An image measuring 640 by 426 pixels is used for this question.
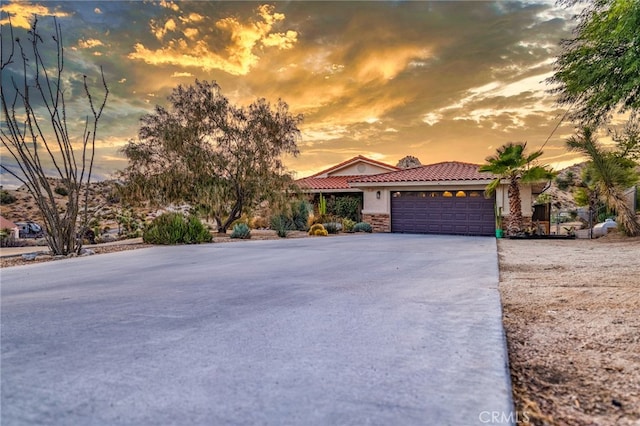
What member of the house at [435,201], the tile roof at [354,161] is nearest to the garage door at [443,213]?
the house at [435,201]

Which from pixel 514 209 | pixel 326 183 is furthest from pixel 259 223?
pixel 514 209

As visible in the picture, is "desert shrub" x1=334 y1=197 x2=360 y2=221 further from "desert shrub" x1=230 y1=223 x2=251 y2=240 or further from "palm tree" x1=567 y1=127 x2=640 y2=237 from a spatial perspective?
"palm tree" x1=567 y1=127 x2=640 y2=237

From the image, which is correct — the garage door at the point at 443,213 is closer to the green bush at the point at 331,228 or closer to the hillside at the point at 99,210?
the green bush at the point at 331,228

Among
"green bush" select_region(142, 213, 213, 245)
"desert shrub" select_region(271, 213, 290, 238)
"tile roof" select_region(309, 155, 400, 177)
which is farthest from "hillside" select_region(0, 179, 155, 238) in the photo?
"tile roof" select_region(309, 155, 400, 177)

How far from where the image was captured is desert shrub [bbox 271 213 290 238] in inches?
698

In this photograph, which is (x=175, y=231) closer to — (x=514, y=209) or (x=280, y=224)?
(x=280, y=224)

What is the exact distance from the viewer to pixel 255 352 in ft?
10.5

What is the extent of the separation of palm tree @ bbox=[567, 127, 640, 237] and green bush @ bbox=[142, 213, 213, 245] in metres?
16.0

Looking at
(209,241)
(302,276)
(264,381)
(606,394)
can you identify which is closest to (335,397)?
(264,381)

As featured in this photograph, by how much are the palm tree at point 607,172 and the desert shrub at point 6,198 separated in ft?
120

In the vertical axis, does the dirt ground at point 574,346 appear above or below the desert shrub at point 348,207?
below

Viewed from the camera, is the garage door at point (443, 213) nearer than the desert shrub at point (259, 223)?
Yes

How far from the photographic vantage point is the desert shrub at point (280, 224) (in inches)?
698

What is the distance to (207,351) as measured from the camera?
3246 mm
